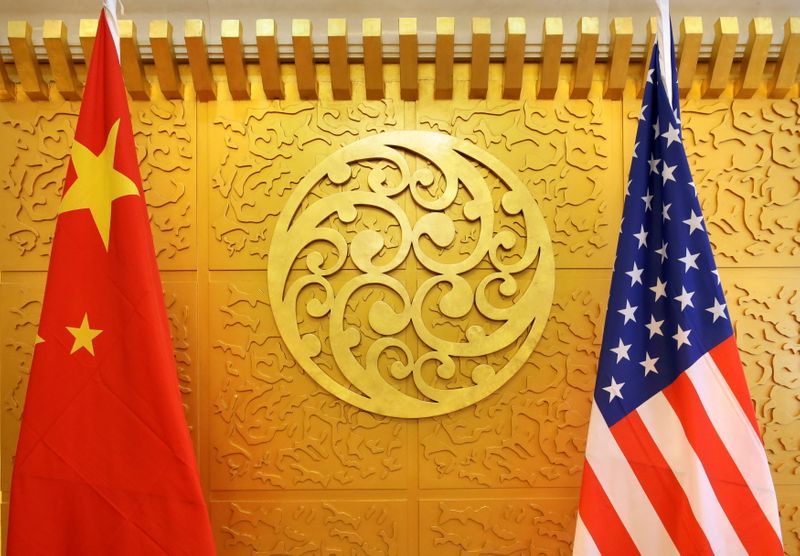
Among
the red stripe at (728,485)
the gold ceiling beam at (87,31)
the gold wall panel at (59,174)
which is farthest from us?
the gold wall panel at (59,174)

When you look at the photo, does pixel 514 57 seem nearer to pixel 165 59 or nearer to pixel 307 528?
pixel 165 59

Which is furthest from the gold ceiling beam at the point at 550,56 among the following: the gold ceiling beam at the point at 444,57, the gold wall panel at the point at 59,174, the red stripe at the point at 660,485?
the gold wall panel at the point at 59,174

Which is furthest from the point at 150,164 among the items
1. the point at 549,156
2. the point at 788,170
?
the point at 788,170

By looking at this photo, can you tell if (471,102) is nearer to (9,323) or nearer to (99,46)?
(99,46)

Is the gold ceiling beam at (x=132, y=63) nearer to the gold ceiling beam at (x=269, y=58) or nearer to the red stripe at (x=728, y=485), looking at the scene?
the gold ceiling beam at (x=269, y=58)

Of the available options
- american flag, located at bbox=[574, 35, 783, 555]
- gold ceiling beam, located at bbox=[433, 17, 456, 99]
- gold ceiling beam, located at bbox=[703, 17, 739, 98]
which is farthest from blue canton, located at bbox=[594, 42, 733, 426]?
gold ceiling beam, located at bbox=[433, 17, 456, 99]

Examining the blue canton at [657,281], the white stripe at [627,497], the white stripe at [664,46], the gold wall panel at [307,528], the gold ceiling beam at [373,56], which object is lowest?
the gold wall panel at [307,528]

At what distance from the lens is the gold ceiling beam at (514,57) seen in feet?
6.59

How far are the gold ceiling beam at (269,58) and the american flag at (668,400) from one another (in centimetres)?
118

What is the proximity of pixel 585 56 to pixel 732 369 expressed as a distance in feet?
3.59

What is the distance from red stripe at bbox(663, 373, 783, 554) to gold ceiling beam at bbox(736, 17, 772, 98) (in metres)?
1.09

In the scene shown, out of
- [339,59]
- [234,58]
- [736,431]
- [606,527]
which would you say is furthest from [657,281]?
[234,58]

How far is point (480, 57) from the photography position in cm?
206

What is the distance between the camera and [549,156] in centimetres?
214
